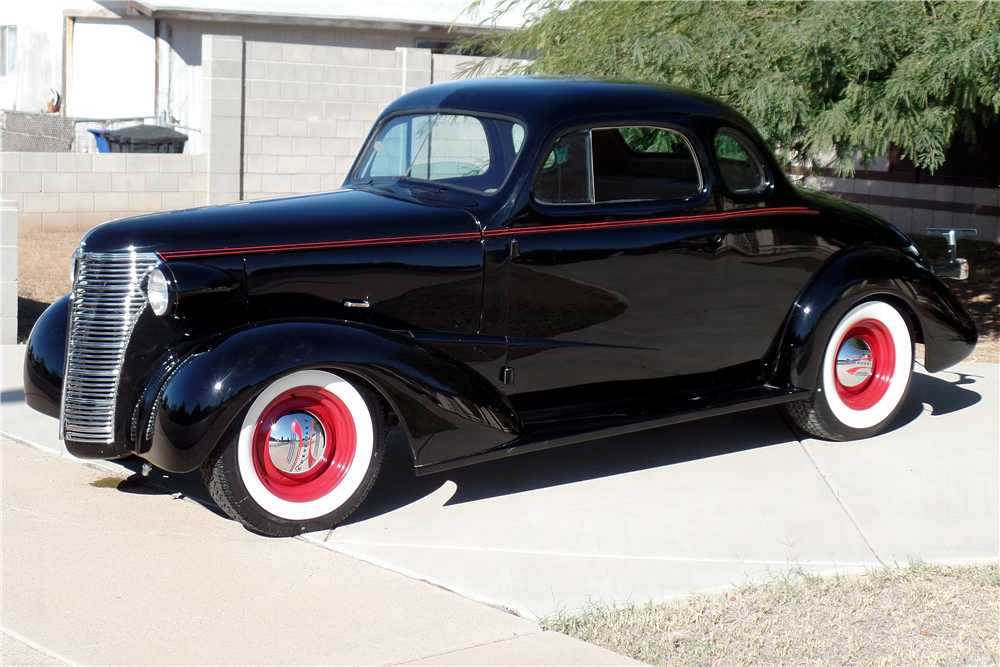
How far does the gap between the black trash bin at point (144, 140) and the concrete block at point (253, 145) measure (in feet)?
7.96

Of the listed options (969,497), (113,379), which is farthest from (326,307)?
(969,497)

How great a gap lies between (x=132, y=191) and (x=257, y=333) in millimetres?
10265

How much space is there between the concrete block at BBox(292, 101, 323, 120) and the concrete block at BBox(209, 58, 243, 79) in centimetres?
84

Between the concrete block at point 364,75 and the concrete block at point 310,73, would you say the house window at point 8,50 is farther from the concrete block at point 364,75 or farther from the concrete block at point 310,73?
the concrete block at point 364,75

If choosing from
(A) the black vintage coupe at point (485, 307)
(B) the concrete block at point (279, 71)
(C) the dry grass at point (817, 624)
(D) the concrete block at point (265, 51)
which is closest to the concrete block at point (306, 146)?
(B) the concrete block at point (279, 71)

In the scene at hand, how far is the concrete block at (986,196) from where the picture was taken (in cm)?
1261

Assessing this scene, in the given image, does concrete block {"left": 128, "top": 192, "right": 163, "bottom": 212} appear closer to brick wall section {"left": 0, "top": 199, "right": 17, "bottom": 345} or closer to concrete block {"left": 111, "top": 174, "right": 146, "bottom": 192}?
concrete block {"left": 111, "top": 174, "right": 146, "bottom": 192}

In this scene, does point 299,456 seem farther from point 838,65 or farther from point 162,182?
point 162,182

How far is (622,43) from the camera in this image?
311 inches

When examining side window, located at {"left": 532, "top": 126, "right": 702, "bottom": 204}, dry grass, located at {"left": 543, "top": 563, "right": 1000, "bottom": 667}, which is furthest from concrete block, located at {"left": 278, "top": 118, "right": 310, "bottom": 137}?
dry grass, located at {"left": 543, "top": 563, "right": 1000, "bottom": 667}

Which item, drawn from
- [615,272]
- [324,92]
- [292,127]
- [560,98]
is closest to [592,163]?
[560,98]

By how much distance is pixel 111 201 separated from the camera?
44.0ft

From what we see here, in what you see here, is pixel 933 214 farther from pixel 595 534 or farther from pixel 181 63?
pixel 181 63

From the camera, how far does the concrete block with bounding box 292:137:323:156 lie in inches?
539
